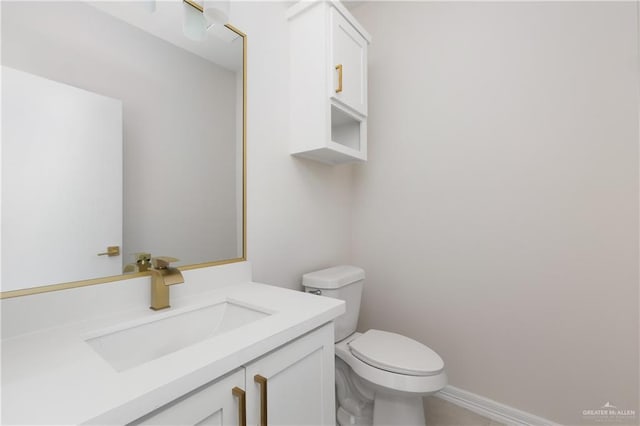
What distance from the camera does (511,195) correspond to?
1.46 meters

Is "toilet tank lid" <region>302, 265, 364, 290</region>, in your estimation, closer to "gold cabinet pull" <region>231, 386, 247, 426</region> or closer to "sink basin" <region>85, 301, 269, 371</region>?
"sink basin" <region>85, 301, 269, 371</region>

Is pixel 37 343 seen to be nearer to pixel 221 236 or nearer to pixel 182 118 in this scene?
pixel 221 236

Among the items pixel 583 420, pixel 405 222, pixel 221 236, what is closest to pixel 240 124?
pixel 221 236

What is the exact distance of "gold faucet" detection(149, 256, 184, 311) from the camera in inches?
33.9

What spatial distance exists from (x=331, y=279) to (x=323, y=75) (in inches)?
38.4

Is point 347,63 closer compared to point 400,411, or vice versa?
point 400,411

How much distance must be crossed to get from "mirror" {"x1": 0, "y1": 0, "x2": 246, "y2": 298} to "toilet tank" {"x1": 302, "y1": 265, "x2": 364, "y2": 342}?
436mm

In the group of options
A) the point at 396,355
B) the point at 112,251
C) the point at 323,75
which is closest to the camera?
the point at 112,251

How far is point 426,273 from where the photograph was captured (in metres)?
1.70

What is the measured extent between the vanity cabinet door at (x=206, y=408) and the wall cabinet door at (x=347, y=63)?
1201 mm

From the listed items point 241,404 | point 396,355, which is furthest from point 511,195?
point 241,404

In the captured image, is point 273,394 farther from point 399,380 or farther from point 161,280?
point 399,380

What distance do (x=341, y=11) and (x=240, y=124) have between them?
0.77 metres

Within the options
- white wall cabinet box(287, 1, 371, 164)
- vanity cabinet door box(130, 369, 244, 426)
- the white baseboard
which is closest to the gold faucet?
vanity cabinet door box(130, 369, 244, 426)
